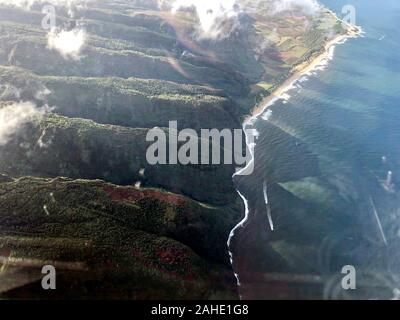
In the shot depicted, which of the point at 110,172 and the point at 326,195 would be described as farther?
the point at 326,195

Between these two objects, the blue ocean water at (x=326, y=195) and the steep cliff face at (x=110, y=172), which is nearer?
the steep cliff face at (x=110, y=172)

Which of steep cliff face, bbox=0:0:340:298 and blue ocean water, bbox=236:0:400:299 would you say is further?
blue ocean water, bbox=236:0:400:299

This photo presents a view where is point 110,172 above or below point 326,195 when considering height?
above
